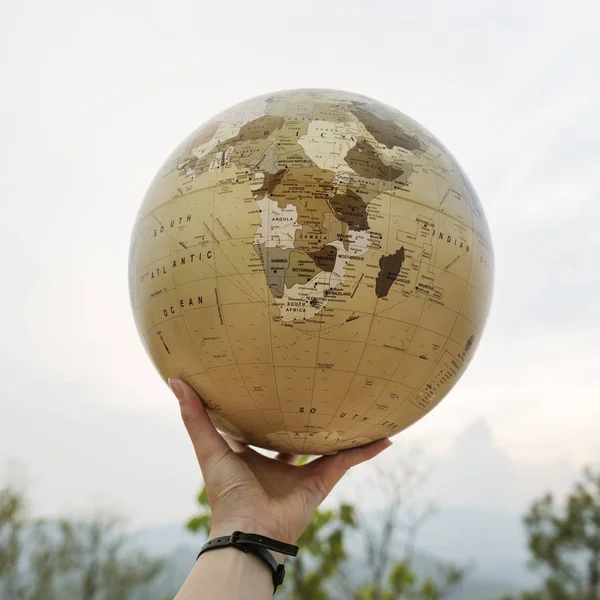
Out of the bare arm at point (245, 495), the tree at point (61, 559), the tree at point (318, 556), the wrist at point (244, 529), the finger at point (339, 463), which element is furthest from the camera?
the tree at point (61, 559)

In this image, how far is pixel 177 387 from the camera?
262 cm

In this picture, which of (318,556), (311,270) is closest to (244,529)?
(311,270)

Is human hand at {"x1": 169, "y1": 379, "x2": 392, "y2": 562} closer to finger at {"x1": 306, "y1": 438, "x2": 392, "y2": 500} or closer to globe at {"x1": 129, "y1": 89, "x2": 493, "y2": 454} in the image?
finger at {"x1": 306, "y1": 438, "x2": 392, "y2": 500}

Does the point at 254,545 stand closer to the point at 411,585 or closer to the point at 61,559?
the point at 411,585

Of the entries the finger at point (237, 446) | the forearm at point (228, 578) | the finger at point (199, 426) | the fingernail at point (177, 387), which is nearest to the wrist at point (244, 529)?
the forearm at point (228, 578)

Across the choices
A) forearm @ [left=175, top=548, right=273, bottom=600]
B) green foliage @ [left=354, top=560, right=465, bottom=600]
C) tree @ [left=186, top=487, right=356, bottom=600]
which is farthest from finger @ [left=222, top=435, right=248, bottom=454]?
green foliage @ [left=354, top=560, right=465, bottom=600]

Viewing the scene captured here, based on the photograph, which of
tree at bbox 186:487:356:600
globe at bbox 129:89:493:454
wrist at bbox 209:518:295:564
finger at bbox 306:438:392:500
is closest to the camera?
globe at bbox 129:89:493:454

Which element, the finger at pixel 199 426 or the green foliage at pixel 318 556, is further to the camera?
the green foliage at pixel 318 556

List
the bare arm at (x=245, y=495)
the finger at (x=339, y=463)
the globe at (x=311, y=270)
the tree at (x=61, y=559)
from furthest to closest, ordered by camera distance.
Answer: the tree at (x=61, y=559) → the finger at (x=339, y=463) → the bare arm at (x=245, y=495) → the globe at (x=311, y=270)

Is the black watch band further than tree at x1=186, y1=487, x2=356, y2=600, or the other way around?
tree at x1=186, y1=487, x2=356, y2=600

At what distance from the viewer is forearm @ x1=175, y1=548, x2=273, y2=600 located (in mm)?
2250

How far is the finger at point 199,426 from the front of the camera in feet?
8.54

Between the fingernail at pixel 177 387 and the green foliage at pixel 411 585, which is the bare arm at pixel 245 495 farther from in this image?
the green foliage at pixel 411 585

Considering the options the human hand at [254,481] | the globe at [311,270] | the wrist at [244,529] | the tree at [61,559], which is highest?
the globe at [311,270]
